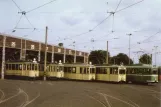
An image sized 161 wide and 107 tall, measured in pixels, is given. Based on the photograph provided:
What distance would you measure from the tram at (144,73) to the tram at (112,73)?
5.30ft

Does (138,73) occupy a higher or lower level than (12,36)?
lower

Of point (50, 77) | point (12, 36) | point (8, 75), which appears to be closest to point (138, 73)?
point (50, 77)

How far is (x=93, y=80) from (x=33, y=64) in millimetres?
8673

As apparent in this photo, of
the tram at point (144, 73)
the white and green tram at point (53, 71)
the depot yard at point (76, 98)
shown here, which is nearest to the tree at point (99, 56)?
the white and green tram at point (53, 71)

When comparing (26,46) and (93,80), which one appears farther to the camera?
(26,46)

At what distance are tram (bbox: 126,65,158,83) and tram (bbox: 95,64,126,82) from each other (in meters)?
1.61

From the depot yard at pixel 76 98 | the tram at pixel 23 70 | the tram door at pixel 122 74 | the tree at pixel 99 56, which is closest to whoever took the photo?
the depot yard at pixel 76 98

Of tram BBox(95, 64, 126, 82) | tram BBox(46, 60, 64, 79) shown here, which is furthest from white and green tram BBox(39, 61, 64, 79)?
tram BBox(95, 64, 126, 82)

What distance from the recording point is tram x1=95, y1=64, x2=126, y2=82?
3556 cm

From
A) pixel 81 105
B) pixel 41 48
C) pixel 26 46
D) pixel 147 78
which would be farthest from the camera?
pixel 41 48

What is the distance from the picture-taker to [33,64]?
129 ft

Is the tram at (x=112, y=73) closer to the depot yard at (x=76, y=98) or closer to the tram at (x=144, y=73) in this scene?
the tram at (x=144, y=73)

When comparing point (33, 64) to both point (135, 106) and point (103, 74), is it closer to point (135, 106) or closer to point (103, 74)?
point (103, 74)

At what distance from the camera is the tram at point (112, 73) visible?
117ft
